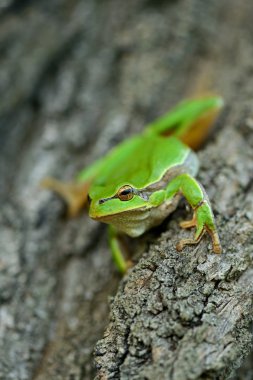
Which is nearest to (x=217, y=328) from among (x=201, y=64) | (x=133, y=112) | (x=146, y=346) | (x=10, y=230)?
(x=146, y=346)

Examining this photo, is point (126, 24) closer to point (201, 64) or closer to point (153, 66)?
point (153, 66)

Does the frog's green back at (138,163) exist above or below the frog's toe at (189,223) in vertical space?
above

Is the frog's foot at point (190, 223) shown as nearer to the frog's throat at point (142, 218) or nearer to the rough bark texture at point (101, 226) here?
the rough bark texture at point (101, 226)

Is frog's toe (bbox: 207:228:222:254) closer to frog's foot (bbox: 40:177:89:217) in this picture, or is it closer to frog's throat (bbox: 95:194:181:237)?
frog's throat (bbox: 95:194:181:237)

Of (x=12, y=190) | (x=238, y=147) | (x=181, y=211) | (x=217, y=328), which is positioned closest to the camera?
(x=217, y=328)

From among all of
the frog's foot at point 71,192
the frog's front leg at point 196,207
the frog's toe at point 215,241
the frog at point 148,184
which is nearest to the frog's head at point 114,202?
the frog at point 148,184

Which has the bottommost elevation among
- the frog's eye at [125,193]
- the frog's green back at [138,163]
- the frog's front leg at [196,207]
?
the frog's front leg at [196,207]

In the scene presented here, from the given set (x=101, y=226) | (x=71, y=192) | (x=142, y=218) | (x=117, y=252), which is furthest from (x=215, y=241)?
(x=71, y=192)
